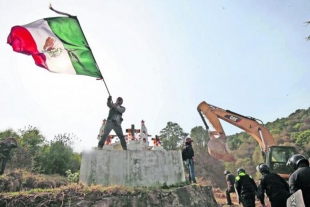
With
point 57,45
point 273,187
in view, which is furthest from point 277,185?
point 57,45

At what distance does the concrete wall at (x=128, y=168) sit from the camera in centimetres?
773

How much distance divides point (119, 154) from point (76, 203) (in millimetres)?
2137

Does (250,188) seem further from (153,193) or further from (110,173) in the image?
(110,173)

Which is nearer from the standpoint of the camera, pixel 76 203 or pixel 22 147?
pixel 76 203

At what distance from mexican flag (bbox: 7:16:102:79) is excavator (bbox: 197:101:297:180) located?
8746mm

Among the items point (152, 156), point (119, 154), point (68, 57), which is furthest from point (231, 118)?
point (68, 57)

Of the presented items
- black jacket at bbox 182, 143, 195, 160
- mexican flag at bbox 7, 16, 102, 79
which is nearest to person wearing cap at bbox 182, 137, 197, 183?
black jacket at bbox 182, 143, 195, 160

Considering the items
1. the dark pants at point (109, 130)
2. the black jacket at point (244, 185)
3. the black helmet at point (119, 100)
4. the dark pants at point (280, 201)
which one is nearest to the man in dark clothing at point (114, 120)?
the dark pants at point (109, 130)

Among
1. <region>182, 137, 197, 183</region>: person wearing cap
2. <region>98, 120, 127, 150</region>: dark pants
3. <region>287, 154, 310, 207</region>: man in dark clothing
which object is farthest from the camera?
<region>182, 137, 197, 183</region>: person wearing cap

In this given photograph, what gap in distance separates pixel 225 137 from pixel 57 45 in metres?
10.5

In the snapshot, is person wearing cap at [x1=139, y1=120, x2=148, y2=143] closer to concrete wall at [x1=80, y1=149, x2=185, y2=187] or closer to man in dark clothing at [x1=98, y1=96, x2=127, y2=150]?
concrete wall at [x1=80, y1=149, x2=185, y2=187]

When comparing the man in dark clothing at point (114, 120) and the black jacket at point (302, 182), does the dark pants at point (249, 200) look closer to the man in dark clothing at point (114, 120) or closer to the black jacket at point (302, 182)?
the black jacket at point (302, 182)

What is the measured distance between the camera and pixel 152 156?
8555mm

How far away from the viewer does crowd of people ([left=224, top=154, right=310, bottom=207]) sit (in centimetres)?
399
